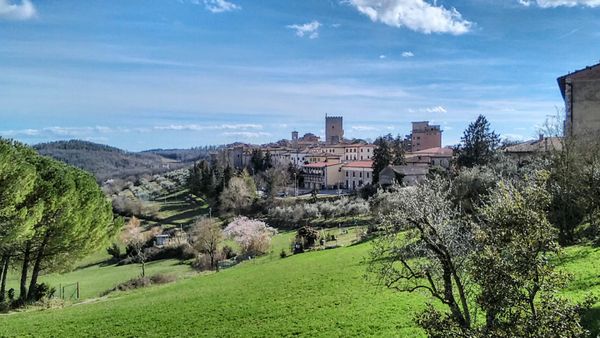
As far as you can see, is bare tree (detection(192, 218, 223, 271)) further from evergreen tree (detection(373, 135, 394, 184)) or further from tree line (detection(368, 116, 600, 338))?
evergreen tree (detection(373, 135, 394, 184))

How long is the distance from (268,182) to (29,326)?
71270 mm

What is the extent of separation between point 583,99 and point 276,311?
29.4 m

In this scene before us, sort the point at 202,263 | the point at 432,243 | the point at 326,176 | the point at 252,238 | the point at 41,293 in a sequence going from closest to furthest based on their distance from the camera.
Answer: the point at 432,243, the point at 41,293, the point at 202,263, the point at 252,238, the point at 326,176

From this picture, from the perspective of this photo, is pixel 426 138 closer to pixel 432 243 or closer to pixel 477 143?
pixel 477 143

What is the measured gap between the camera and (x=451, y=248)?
965 cm

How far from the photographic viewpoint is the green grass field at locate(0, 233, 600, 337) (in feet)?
51.0

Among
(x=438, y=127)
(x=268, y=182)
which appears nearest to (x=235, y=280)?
(x=268, y=182)

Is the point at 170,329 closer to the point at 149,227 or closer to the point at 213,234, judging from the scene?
the point at 213,234

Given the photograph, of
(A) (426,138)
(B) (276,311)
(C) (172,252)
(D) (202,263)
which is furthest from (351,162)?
(B) (276,311)

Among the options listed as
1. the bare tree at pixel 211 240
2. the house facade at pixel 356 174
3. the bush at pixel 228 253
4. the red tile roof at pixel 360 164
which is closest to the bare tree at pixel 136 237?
the bare tree at pixel 211 240

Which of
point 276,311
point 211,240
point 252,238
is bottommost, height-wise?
point 252,238

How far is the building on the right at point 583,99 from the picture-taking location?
107 ft

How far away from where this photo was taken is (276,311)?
18.9 m

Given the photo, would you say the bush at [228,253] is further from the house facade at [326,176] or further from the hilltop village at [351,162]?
the house facade at [326,176]
